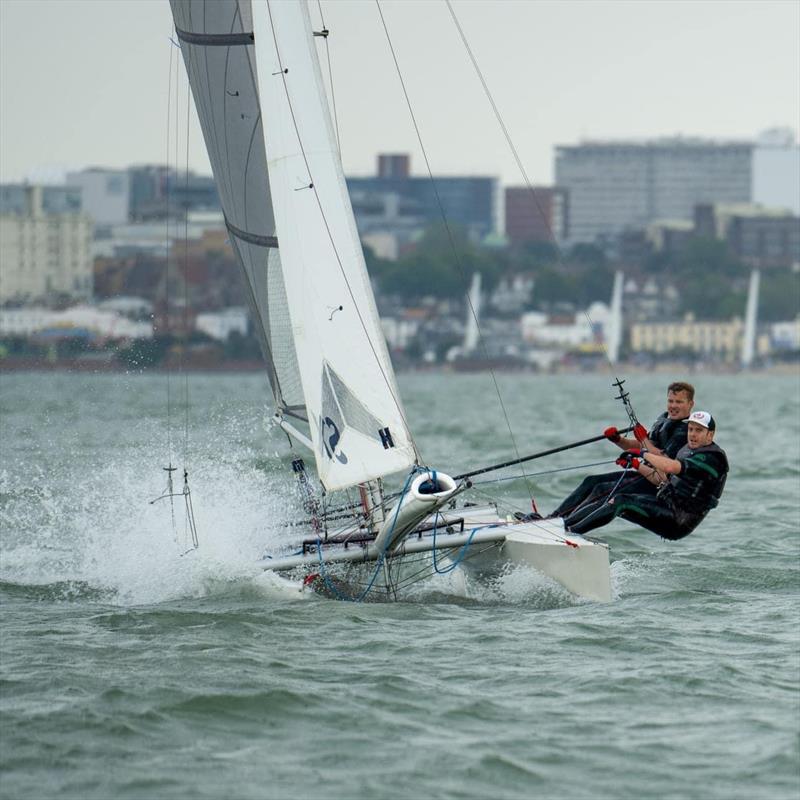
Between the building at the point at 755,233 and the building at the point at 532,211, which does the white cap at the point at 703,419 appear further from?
the building at the point at 532,211

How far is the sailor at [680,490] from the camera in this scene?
8.86 m

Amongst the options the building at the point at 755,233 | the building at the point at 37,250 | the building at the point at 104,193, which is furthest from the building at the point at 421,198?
the building at the point at 37,250

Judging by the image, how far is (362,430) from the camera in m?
9.10

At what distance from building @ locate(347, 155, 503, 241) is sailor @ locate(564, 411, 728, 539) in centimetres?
14296

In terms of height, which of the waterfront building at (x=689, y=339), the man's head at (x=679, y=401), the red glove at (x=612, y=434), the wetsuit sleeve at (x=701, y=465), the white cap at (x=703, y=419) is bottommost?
the waterfront building at (x=689, y=339)

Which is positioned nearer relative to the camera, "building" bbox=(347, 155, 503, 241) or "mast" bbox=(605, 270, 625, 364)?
"mast" bbox=(605, 270, 625, 364)

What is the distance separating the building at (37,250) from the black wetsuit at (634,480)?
44519 millimetres

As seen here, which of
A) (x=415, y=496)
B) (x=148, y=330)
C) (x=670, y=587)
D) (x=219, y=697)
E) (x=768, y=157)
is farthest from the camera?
(x=768, y=157)

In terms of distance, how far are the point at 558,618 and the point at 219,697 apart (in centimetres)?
204

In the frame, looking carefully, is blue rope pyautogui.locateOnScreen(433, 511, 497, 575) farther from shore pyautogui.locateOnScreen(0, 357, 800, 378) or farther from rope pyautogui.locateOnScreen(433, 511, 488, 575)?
shore pyautogui.locateOnScreen(0, 357, 800, 378)

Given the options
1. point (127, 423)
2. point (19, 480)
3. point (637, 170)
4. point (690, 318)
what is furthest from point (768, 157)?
point (19, 480)

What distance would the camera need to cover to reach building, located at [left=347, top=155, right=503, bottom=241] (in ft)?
506

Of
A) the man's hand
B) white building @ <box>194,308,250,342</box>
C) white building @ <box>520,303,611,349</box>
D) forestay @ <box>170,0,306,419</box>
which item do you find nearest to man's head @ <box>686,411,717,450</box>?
the man's hand

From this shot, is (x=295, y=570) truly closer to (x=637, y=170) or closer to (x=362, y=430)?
(x=362, y=430)
